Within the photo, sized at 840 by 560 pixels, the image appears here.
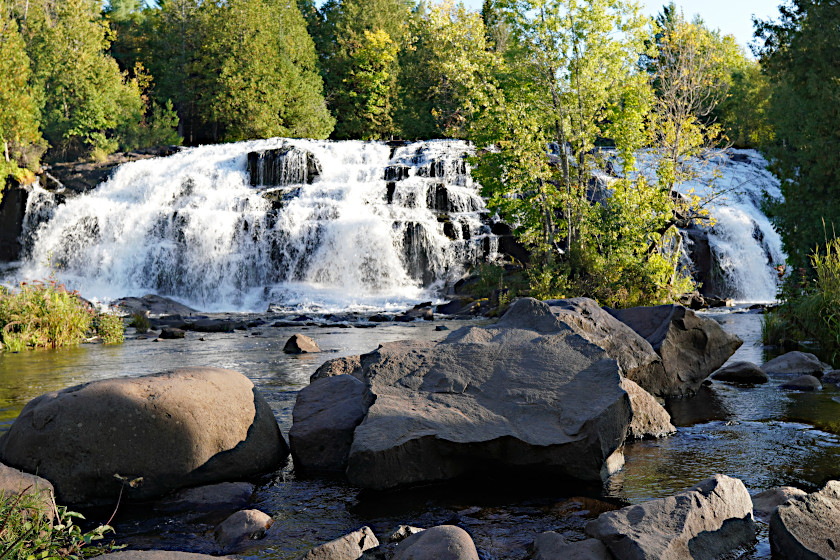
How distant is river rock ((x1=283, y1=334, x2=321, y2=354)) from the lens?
12.0 meters

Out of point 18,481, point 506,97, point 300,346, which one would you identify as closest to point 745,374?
point 300,346

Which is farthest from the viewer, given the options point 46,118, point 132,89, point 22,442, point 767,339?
point 132,89

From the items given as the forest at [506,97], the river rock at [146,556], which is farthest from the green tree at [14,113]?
the river rock at [146,556]

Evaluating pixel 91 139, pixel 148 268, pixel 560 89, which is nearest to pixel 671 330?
pixel 560 89

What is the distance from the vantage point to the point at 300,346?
12.1 m

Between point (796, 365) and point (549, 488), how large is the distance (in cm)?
587

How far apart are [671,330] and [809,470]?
9.66 ft

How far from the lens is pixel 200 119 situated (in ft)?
143

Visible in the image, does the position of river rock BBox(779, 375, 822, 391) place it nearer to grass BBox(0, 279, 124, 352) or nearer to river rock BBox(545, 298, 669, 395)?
river rock BBox(545, 298, 669, 395)

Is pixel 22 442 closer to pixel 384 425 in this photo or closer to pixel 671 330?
pixel 384 425

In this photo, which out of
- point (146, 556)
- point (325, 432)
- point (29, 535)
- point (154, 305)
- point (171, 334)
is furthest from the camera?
point (154, 305)

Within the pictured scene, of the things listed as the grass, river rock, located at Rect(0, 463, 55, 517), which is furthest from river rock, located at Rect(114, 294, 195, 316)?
river rock, located at Rect(0, 463, 55, 517)

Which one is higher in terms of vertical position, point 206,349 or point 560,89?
point 560,89

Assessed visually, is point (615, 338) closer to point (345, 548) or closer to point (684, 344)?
point (684, 344)
